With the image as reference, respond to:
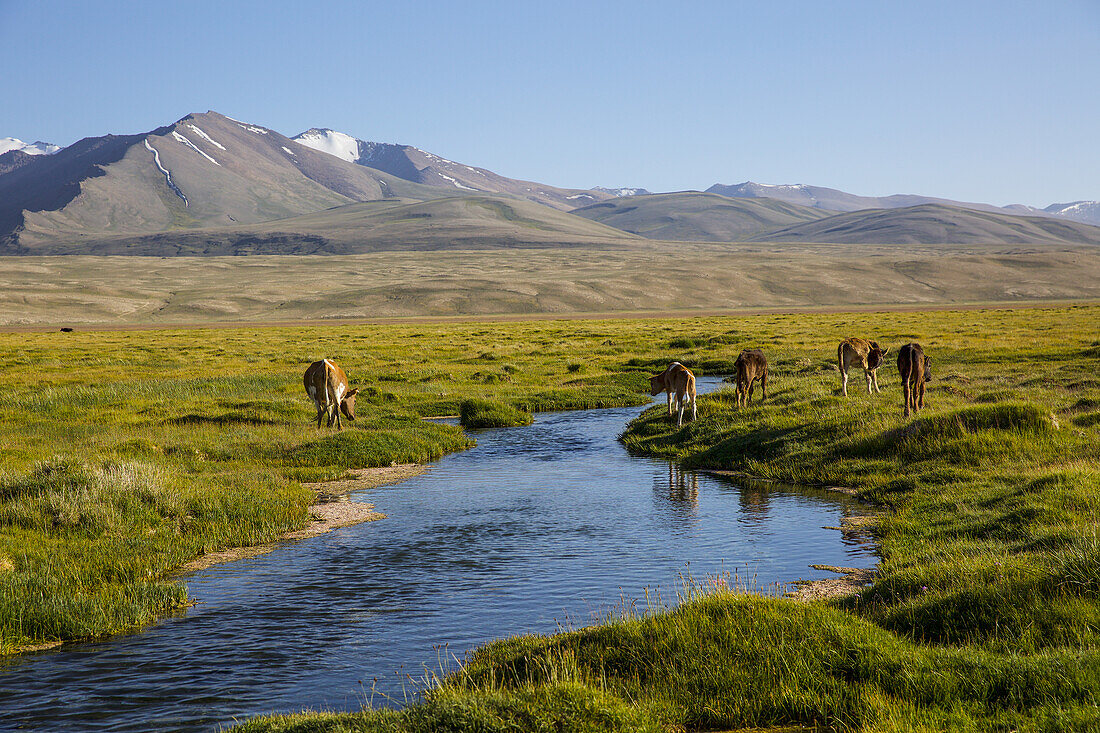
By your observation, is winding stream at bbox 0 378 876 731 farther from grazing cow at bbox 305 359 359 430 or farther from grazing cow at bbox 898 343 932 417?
grazing cow at bbox 305 359 359 430

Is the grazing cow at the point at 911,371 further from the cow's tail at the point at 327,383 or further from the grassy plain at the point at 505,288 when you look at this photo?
the grassy plain at the point at 505,288

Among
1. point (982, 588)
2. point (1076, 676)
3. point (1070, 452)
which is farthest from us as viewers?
point (1070, 452)

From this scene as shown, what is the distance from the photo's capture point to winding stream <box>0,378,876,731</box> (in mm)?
8859

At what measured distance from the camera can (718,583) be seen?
34.3 feet

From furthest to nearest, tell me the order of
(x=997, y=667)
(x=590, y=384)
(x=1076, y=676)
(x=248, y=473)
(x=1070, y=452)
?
(x=590, y=384)
(x=248, y=473)
(x=1070, y=452)
(x=997, y=667)
(x=1076, y=676)

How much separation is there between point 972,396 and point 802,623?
18.6 m

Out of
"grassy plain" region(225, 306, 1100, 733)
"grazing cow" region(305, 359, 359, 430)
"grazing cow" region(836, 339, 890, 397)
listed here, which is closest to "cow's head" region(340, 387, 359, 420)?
"grazing cow" region(305, 359, 359, 430)

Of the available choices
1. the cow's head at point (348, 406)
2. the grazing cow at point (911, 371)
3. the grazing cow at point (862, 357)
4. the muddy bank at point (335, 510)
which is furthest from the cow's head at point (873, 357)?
the cow's head at point (348, 406)

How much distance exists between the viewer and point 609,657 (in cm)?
841

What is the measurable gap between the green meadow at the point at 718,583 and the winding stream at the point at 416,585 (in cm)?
93

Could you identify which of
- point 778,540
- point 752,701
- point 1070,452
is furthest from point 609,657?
point 1070,452

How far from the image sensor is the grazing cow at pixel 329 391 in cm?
2472

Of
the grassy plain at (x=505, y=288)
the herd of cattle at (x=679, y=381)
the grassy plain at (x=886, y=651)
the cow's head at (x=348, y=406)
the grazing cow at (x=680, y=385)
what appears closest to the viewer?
the grassy plain at (x=886, y=651)

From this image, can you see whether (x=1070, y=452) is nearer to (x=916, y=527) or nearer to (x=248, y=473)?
(x=916, y=527)
